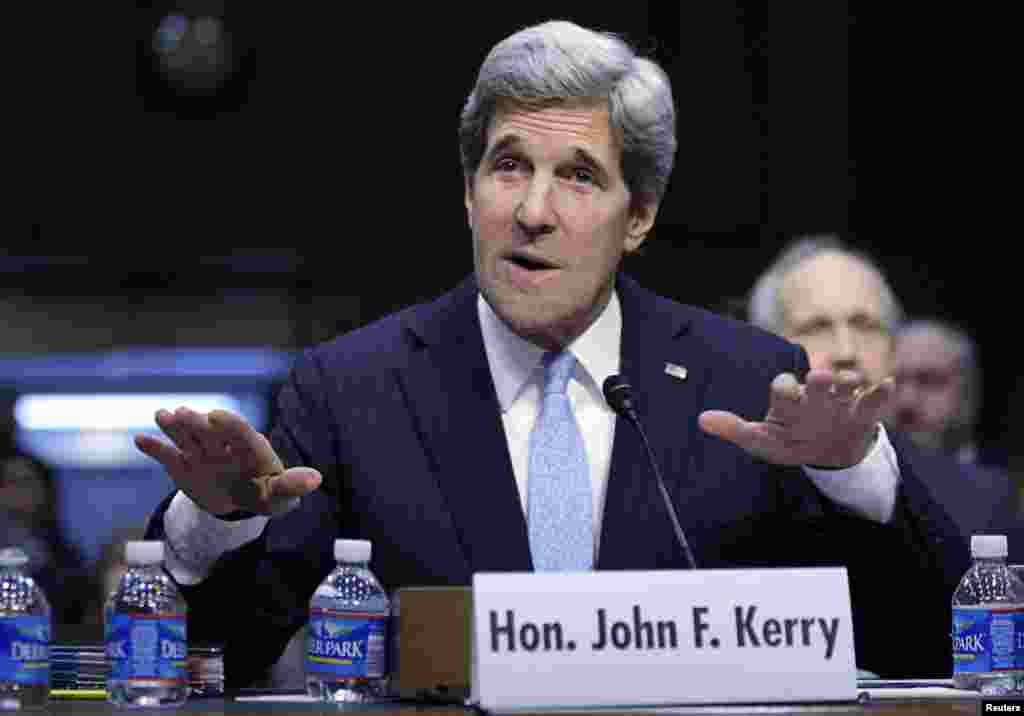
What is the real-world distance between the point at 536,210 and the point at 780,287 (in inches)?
75.6

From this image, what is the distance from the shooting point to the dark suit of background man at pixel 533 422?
8.59ft

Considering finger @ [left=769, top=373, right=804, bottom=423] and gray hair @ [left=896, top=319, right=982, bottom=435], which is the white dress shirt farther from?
gray hair @ [left=896, top=319, right=982, bottom=435]

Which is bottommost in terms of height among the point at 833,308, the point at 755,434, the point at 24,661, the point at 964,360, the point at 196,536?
the point at 24,661

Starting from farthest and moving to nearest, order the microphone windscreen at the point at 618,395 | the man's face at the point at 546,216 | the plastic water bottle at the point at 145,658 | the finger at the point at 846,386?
the man's face at the point at 546,216 < the microphone windscreen at the point at 618,395 < the finger at the point at 846,386 < the plastic water bottle at the point at 145,658

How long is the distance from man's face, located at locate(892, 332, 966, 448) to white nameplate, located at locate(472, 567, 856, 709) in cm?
352

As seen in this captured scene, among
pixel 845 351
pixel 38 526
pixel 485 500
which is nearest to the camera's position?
pixel 485 500

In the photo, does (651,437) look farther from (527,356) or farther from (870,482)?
(870,482)

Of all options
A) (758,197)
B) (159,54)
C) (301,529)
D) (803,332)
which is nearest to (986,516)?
(803,332)

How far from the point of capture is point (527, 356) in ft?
9.57

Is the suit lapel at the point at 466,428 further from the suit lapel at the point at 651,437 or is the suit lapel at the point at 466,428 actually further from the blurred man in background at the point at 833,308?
the blurred man in background at the point at 833,308

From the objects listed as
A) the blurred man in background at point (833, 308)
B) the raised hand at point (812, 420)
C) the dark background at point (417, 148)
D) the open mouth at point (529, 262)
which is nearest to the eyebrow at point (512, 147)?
the open mouth at point (529, 262)

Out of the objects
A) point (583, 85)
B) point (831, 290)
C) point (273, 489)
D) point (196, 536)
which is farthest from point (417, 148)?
point (273, 489)

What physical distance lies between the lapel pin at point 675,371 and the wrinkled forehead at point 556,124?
1.10ft

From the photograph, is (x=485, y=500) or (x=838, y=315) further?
(x=838, y=315)
